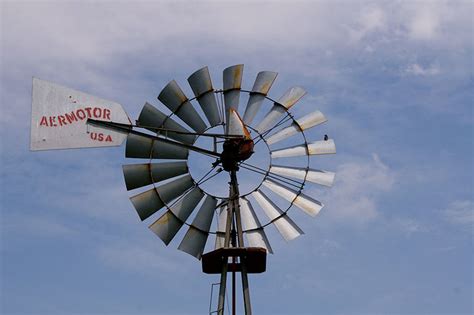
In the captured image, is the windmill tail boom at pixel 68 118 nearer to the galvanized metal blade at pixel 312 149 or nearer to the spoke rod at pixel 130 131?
the spoke rod at pixel 130 131

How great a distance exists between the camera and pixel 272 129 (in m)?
17.7

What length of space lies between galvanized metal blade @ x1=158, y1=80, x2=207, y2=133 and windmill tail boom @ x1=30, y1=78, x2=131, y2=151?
4.27ft

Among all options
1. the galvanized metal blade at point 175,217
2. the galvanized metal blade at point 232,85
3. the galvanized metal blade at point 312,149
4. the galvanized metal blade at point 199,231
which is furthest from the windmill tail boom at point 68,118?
the galvanized metal blade at point 312,149

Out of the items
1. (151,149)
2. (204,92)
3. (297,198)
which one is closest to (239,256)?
(297,198)

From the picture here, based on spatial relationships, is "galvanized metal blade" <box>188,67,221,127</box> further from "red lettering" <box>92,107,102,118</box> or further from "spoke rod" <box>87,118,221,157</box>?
"red lettering" <box>92,107,102,118</box>

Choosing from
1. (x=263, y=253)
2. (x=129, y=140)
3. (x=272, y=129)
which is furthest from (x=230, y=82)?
(x=263, y=253)

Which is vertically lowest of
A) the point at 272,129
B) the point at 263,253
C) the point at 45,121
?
the point at 263,253

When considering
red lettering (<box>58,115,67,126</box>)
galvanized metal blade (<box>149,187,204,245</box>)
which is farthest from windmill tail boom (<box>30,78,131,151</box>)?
galvanized metal blade (<box>149,187,204,245</box>)

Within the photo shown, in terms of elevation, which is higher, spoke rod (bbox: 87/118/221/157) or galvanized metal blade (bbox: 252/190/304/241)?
spoke rod (bbox: 87/118/221/157)

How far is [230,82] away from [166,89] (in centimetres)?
133

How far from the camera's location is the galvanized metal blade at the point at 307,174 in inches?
687

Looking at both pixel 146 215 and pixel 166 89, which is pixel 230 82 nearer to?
pixel 166 89

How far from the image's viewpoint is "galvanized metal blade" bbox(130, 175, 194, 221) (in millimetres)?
16734

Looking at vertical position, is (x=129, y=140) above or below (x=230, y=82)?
below
